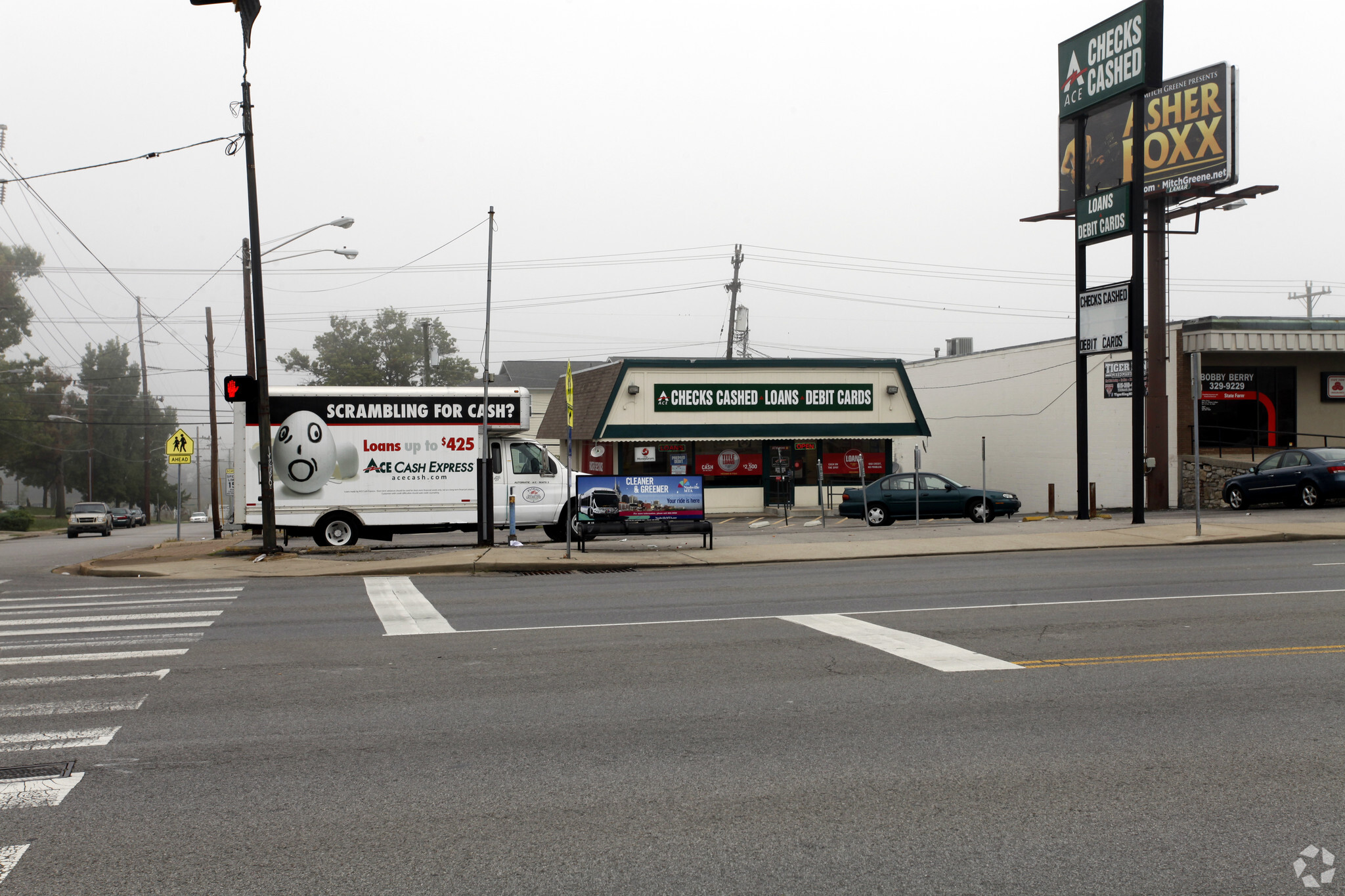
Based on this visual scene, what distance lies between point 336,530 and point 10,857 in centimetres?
1864

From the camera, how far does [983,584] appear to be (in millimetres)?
13859

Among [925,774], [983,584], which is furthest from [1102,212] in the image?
[925,774]

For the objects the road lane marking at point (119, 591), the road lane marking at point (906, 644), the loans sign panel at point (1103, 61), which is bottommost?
the road lane marking at point (119, 591)

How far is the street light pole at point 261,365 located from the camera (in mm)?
19922

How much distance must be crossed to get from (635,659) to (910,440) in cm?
2904

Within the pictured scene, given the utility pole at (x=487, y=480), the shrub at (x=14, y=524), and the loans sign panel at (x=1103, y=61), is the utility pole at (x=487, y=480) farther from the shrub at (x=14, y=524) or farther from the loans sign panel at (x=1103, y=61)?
the shrub at (x=14, y=524)

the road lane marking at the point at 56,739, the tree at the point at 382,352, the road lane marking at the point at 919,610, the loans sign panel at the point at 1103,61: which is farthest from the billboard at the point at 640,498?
the tree at the point at 382,352

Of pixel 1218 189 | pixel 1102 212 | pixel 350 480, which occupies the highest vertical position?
pixel 1218 189

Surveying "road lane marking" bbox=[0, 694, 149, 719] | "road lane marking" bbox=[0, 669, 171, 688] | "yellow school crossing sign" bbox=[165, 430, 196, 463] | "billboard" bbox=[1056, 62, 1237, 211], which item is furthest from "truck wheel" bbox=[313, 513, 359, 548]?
"billboard" bbox=[1056, 62, 1237, 211]

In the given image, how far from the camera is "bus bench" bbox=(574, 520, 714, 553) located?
20188mm

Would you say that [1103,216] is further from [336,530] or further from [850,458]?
[336,530]

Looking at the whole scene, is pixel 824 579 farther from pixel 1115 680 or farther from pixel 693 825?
pixel 693 825

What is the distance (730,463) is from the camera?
3500 cm

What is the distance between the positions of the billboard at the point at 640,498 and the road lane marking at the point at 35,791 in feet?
48.5
